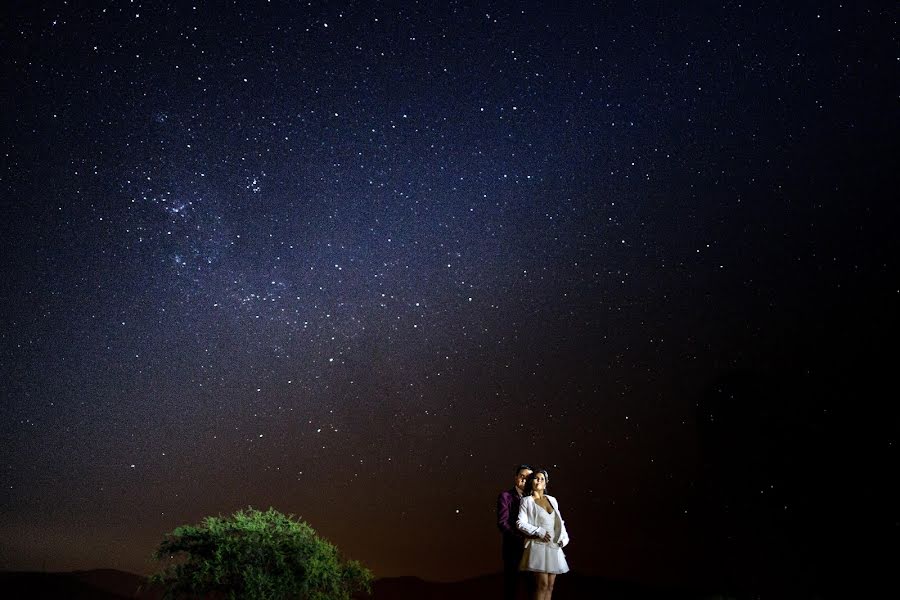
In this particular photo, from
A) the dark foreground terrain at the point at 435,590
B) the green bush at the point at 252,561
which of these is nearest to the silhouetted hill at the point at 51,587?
the dark foreground terrain at the point at 435,590

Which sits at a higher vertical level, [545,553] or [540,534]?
→ [540,534]

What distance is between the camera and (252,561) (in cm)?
734

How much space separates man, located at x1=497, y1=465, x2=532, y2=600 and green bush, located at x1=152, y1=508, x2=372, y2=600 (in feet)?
5.64

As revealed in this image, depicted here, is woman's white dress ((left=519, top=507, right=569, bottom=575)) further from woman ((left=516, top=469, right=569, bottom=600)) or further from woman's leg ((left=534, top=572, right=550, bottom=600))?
woman's leg ((left=534, top=572, right=550, bottom=600))

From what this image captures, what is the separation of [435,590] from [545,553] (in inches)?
1764

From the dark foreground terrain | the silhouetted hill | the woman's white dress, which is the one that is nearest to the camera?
the woman's white dress

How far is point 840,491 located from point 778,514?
1.42m

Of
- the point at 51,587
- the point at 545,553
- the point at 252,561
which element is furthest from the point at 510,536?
the point at 51,587

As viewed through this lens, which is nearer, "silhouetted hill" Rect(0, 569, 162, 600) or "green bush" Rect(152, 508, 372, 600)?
"green bush" Rect(152, 508, 372, 600)

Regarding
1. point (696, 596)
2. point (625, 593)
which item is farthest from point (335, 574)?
point (625, 593)

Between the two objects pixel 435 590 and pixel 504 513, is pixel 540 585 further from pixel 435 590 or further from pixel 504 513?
pixel 435 590

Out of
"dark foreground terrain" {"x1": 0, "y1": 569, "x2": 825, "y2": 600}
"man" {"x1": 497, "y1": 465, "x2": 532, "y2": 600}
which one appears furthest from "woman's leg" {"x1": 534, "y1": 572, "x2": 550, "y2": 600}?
"dark foreground terrain" {"x1": 0, "y1": 569, "x2": 825, "y2": 600}

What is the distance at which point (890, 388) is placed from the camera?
16.1m

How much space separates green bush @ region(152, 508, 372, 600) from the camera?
722 centimetres
